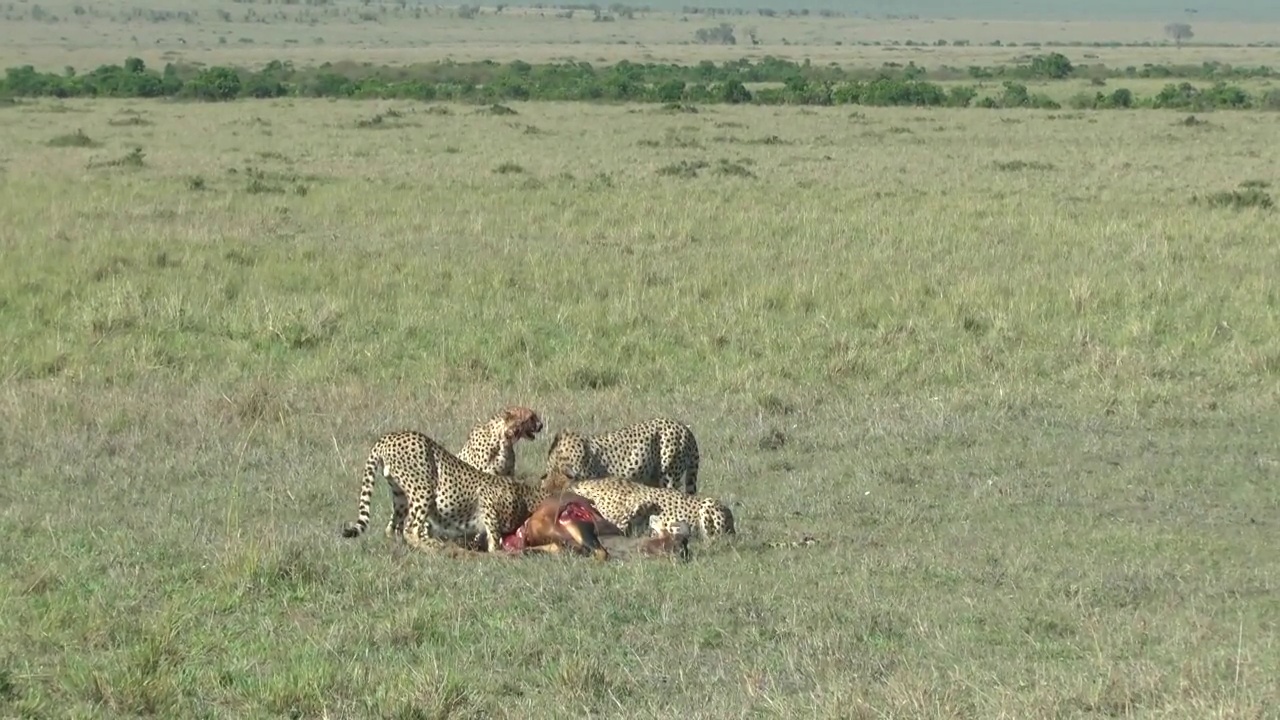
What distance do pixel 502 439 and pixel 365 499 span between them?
930mm

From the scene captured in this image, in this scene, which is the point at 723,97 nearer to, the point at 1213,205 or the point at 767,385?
the point at 1213,205

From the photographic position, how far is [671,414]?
1027 cm

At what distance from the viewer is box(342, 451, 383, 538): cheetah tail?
7.32 metres

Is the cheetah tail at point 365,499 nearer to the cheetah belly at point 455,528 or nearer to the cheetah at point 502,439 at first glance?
the cheetah belly at point 455,528

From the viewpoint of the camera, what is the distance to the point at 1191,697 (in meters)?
4.96

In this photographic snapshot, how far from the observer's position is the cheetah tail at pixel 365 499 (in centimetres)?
732

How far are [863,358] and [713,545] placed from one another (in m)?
4.82

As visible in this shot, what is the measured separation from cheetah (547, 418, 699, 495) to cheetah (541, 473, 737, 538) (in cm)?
55

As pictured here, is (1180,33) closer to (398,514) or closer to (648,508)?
(648,508)

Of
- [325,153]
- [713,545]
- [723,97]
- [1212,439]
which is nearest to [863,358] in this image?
[1212,439]

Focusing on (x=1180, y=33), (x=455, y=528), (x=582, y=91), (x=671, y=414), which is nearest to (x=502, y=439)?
(x=455, y=528)

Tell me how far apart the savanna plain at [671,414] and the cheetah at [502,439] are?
20.4 inches

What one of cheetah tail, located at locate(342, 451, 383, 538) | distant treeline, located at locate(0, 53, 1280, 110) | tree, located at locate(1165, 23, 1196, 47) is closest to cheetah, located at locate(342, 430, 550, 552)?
cheetah tail, located at locate(342, 451, 383, 538)

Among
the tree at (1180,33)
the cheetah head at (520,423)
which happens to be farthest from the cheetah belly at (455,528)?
the tree at (1180,33)
